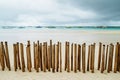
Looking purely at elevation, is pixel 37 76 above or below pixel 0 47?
below

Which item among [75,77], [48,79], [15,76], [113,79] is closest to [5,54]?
[15,76]

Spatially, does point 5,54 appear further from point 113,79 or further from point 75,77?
point 113,79

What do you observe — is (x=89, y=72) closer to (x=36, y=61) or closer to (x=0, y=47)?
(x=36, y=61)

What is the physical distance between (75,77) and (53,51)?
3.50ft

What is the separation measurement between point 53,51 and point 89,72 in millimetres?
1365

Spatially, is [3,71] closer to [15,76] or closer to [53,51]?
[15,76]

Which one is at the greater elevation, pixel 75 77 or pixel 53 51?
pixel 53 51

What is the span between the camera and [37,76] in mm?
6031

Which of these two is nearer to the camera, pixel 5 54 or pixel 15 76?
pixel 15 76

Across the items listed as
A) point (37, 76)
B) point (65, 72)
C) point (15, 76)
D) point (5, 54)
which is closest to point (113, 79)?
point (65, 72)

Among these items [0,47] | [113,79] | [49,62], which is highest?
[0,47]

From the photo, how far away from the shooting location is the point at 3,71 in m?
6.57

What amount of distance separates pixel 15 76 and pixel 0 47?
114 centimetres

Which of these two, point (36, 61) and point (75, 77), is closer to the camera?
point (75, 77)
